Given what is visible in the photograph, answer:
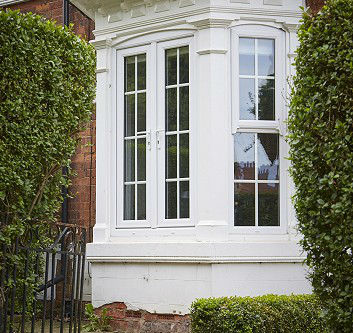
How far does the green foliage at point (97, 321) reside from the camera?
9273 mm

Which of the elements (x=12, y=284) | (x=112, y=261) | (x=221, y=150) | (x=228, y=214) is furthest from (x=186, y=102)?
(x=12, y=284)

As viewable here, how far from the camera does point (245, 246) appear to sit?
28.0 ft

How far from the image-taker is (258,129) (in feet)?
29.0

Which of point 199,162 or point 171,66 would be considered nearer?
point 199,162

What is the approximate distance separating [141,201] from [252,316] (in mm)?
2529

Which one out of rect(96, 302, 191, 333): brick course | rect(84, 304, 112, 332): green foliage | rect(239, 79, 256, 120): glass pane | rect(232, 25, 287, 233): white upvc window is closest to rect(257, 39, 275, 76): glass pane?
rect(232, 25, 287, 233): white upvc window

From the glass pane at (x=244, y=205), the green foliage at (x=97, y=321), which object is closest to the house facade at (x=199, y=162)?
the glass pane at (x=244, y=205)

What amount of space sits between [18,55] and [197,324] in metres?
3.09

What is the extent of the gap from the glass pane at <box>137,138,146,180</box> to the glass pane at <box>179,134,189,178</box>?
20.6 inches

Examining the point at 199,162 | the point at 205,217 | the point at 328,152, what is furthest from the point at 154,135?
the point at 328,152

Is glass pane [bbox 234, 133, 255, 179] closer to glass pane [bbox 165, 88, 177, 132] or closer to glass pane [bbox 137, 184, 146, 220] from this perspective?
glass pane [bbox 165, 88, 177, 132]

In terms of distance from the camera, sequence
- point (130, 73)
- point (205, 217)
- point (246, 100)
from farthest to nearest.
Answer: point (130, 73) → point (246, 100) → point (205, 217)

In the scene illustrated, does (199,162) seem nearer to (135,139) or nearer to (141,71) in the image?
(135,139)

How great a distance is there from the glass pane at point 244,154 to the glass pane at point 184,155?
584 mm
